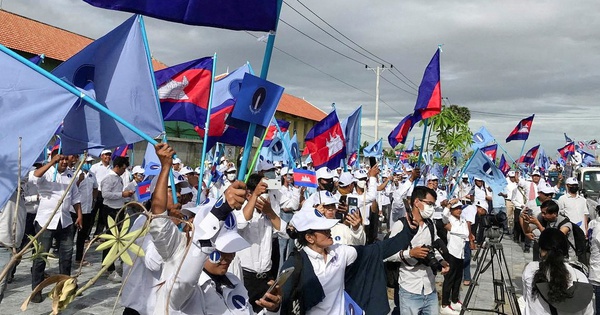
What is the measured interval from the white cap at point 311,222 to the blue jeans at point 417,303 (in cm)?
152

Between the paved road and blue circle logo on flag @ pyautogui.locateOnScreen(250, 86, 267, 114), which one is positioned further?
the paved road

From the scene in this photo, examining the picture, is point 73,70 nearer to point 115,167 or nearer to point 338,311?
point 338,311

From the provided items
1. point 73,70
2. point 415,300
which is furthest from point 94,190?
point 415,300

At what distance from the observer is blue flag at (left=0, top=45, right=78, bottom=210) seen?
11.0 ft

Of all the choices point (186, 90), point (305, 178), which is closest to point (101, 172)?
point (186, 90)

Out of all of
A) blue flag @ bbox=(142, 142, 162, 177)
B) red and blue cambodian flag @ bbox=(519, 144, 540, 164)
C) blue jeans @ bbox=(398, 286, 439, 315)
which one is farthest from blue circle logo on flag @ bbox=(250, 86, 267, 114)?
red and blue cambodian flag @ bbox=(519, 144, 540, 164)

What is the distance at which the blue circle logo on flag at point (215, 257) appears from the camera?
95.5 inches

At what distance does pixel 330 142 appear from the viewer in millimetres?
8289

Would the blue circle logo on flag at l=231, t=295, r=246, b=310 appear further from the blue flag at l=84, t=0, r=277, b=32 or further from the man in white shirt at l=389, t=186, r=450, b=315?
the man in white shirt at l=389, t=186, r=450, b=315

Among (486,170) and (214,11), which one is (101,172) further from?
(486,170)

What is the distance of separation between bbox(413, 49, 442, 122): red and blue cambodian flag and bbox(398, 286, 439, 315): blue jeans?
3262mm

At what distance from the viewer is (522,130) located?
16688 millimetres

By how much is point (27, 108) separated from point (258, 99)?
5.42 ft

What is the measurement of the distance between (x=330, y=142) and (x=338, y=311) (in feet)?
16.9
